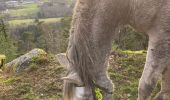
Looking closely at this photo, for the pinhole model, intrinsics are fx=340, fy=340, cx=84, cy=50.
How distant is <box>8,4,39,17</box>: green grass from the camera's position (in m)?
55.0

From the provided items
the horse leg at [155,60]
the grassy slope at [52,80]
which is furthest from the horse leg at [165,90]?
the grassy slope at [52,80]

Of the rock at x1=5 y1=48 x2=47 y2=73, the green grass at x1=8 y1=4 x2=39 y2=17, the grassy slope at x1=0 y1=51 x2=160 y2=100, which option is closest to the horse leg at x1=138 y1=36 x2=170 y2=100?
the grassy slope at x1=0 y1=51 x2=160 y2=100

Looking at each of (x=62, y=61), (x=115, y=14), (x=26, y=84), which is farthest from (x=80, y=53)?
(x=26, y=84)

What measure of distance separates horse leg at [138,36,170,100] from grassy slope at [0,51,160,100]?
155 cm

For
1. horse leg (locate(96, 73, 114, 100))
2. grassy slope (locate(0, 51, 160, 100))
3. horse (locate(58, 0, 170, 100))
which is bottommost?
grassy slope (locate(0, 51, 160, 100))

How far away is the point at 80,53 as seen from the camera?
439cm

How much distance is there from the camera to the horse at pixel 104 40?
438 cm

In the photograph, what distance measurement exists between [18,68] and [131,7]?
3.57 metres

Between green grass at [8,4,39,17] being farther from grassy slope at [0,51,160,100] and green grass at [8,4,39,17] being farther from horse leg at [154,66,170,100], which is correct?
horse leg at [154,66,170,100]

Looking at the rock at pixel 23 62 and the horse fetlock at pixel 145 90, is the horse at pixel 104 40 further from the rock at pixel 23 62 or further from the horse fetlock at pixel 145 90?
the rock at pixel 23 62

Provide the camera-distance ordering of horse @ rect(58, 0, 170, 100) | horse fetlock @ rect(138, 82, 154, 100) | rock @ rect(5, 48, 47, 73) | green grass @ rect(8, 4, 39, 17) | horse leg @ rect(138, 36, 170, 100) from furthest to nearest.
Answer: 1. green grass @ rect(8, 4, 39, 17)
2. rock @ rect(5, 48, 47, 73)
3. horse fetlock @ rect(138, 82, 154, 100)
4. horse leg @ rect(138, 36, 170, 100)
5. horse @ rect(58, 0, 170, 100)

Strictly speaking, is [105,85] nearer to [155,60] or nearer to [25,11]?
[155,60]

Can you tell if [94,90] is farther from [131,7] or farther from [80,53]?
[131,7]

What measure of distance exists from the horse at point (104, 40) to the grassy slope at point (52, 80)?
1583mm
